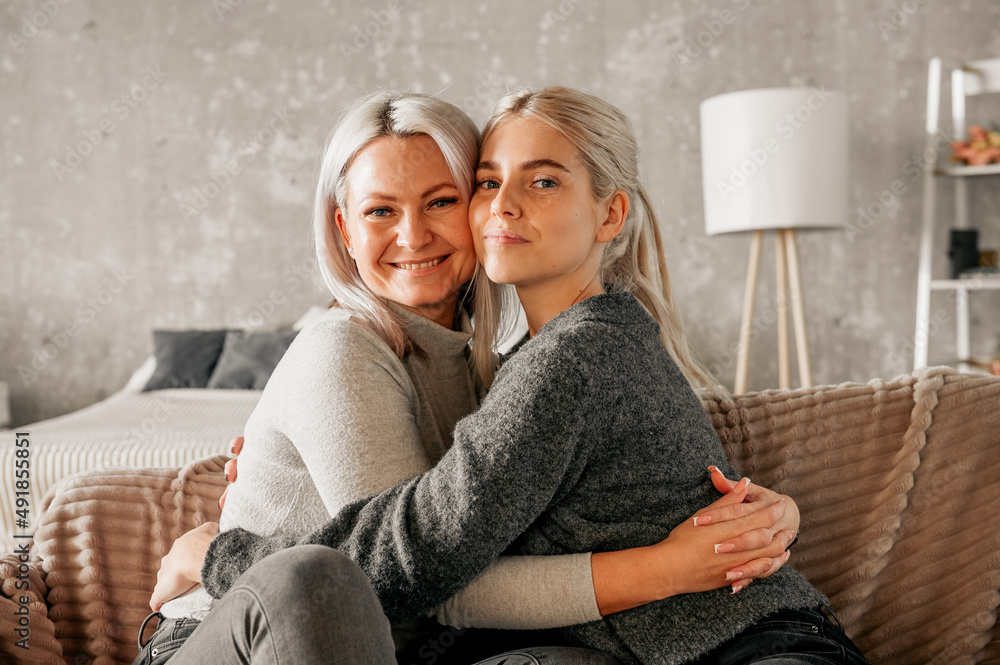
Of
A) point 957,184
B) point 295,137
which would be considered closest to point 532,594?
point 957,184

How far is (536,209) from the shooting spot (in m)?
1.18

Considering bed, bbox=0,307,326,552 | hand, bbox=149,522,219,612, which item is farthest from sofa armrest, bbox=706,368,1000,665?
bed, bbox=0,307,326,552

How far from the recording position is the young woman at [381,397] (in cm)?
99

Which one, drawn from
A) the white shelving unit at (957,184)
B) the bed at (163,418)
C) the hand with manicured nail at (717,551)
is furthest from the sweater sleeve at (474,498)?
the white shelving unit at (957,184)

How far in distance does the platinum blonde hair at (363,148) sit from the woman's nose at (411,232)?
0.08 metres

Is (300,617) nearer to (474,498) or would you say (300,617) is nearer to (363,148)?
(474,498)

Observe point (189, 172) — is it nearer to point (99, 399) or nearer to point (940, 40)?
point (99, 399)

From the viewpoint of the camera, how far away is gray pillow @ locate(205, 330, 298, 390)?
3.59 metres

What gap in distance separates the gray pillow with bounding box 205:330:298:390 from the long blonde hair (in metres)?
2.42

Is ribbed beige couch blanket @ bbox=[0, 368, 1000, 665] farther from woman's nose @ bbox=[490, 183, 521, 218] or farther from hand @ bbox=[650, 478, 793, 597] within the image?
woman's nose @ bbox=[490, 183, 521, 218]

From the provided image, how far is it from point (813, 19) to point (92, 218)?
380 centimetres

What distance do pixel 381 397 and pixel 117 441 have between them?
1.88 m

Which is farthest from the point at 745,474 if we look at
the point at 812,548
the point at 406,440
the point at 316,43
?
the point at 316,43

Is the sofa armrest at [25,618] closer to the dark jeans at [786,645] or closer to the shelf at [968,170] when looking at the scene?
the dark jeans at [786,645]
